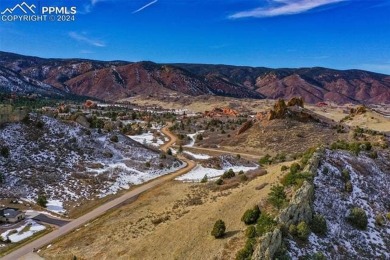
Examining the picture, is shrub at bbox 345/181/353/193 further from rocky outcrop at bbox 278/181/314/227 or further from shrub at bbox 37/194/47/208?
shrub at bbox 37/194/47/208

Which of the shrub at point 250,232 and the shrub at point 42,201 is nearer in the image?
the shrub at point 250,232

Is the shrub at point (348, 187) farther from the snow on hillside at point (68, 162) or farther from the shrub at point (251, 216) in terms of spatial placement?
the snow on hillside at point (68, 162)

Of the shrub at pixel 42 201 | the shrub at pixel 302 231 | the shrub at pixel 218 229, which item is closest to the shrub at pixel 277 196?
the shrub at pixel 302 231

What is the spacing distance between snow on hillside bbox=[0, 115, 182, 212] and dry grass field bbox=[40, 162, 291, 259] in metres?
12.5

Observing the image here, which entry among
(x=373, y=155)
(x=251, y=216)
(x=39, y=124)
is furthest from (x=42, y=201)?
(x=373, y=155)

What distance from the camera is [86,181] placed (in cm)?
6016

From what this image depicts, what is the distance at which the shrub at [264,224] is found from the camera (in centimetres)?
2990

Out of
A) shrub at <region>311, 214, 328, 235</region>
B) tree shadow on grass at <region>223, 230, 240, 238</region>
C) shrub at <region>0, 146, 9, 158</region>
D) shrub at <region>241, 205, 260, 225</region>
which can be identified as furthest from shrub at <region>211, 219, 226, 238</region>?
shrub at <region>0, 146, 9, 158</region>

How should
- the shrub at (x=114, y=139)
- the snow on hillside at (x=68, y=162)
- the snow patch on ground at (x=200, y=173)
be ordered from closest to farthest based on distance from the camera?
the snow on hillside at (x=68, y=162) < the snow patch on ground at (x=200, y=173) < the shrub at (x=114, y=139)

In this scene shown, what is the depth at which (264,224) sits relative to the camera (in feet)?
101

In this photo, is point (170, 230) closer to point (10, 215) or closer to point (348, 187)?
point (348, 187)

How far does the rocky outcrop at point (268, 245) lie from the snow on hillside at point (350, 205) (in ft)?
4.80

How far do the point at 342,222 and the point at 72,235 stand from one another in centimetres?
2689

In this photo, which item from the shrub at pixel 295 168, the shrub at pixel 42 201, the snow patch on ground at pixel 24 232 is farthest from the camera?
the shrub at pixel 42 201
